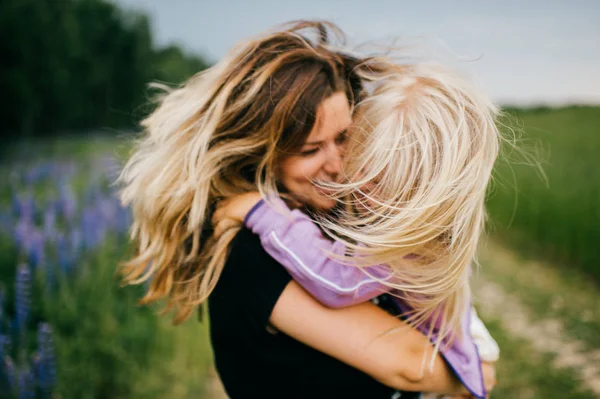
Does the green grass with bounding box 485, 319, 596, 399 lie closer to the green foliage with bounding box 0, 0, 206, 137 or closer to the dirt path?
the dirt path

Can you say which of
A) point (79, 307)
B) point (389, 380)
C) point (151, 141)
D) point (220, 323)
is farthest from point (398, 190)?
point (79, 307)

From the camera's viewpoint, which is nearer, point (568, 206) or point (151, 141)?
point (151, 141)

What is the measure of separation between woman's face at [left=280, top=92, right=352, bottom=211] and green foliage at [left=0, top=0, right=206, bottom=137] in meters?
0.97

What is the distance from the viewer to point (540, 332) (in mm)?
5121

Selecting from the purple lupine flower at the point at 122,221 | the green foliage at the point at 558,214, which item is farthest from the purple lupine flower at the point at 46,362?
the green foliage at the point at 558,214

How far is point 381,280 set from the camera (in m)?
1.34

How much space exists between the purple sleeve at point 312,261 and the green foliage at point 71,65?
1152mm

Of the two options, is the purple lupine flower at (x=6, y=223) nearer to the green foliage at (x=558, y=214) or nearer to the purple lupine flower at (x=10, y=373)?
the purple lupine flower at (x=10, y=373)

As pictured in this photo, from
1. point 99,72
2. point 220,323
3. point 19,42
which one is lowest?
point 99,72

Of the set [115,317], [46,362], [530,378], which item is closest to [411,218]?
[46,362]

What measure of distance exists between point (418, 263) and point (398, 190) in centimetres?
22

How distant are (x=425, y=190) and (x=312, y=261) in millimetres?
388

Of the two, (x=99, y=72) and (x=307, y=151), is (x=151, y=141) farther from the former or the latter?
(x=99, y=72)

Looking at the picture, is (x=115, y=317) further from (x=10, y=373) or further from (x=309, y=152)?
(x=309, y=152)
